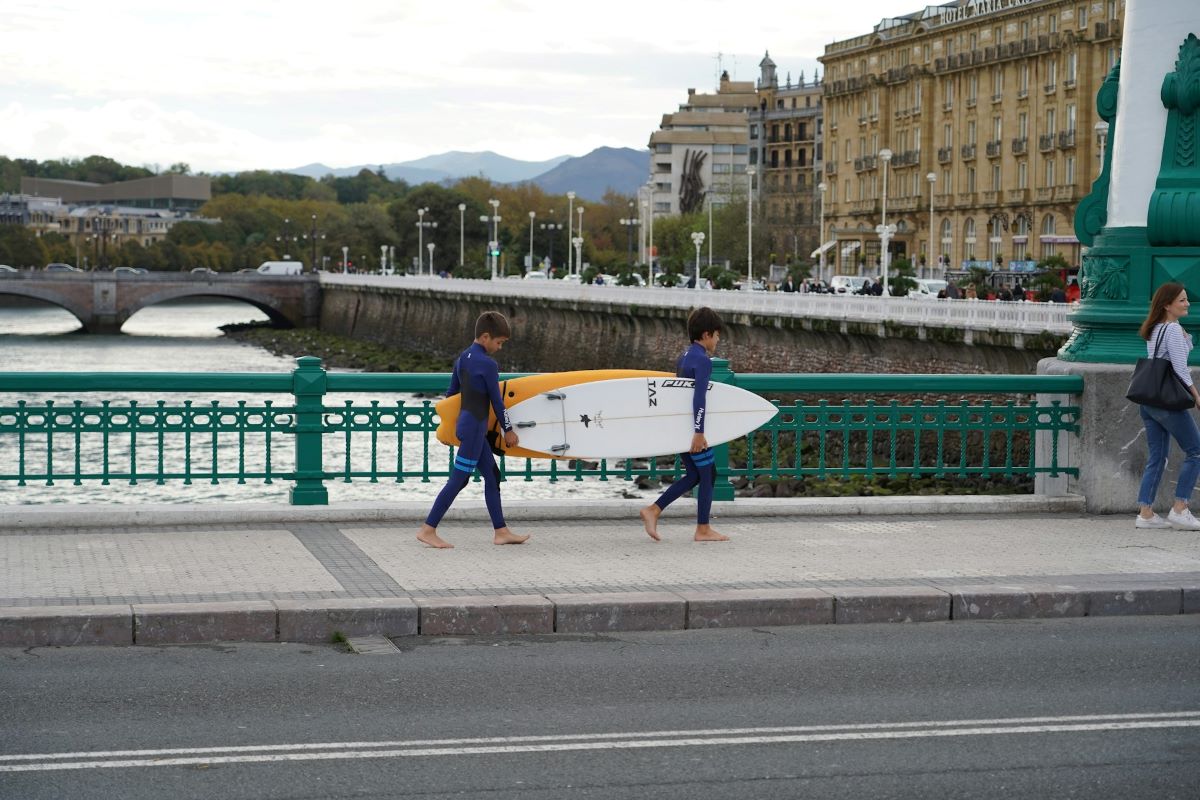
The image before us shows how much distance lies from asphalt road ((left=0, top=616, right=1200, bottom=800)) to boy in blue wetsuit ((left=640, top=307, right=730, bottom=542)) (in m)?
2.08

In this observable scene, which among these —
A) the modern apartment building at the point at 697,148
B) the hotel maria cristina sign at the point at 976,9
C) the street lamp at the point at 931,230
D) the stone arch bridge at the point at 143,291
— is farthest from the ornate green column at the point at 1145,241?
the modern apartment building at the point at 697,148

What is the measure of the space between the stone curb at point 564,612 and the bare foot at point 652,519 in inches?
69.1

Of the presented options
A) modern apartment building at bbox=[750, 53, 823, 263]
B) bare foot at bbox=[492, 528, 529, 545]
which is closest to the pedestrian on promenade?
bare foot at bbox=[492, 528, 529, 545]

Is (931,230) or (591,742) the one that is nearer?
(591,742)

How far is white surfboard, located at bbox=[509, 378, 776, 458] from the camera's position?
1123cm

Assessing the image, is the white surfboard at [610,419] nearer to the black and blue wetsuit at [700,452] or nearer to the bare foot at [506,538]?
the black and blue wetsuit at [700,452]

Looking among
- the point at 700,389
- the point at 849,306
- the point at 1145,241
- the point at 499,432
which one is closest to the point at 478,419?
the point at 499,432

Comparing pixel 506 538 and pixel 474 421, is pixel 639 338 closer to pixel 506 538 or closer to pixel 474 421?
pixel 506 538

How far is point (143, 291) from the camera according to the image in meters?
120

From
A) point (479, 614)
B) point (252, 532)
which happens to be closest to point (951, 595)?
point (479, 614)

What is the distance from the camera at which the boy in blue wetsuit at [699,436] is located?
10930 millimetres

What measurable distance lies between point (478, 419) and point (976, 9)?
86.8 meters

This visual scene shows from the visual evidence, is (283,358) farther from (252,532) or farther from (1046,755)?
(1046,755)

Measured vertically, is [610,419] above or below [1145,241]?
below
